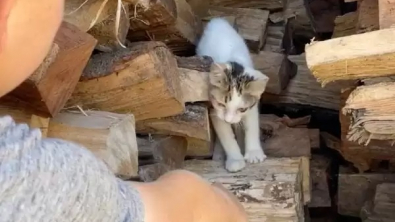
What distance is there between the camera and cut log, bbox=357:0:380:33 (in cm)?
152

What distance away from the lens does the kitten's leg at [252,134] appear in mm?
1995

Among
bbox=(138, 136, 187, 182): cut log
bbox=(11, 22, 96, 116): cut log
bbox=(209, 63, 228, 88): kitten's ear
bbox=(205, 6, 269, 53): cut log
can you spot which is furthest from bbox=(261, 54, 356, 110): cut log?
bbox=(11, 22, 96, 116): cut log

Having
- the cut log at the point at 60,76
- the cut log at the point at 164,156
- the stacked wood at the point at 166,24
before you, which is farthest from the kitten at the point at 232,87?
the cut log at the point at 60,76

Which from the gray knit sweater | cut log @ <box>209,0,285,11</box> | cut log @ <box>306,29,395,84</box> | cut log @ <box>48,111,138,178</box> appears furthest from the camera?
cut log @ <box>209,0,285,11</box>

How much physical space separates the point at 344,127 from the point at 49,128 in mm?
731

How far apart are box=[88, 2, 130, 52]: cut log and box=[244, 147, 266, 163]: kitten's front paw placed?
1.88 feet

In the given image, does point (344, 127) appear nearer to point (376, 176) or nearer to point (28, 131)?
point (376, 176)

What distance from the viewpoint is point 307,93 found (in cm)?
223

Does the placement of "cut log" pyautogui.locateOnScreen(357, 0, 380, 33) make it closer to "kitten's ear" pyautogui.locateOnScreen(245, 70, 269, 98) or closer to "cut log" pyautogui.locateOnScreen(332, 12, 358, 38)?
"cut log" pyautogui.locateOnScreen(332, 12, 358, 38)

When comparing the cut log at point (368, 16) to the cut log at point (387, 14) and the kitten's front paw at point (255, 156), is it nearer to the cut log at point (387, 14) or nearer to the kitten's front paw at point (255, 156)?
the cut log at point (387, 14)

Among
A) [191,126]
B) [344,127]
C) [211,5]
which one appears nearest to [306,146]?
[344,127]

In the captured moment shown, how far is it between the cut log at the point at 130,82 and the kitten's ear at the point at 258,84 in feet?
2.05

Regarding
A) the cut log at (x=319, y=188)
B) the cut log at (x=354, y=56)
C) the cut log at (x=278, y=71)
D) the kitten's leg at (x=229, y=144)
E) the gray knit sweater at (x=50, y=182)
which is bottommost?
the cut log at (x=319, y=188)

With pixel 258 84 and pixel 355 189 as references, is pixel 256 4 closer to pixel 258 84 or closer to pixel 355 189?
pixel 258 84
